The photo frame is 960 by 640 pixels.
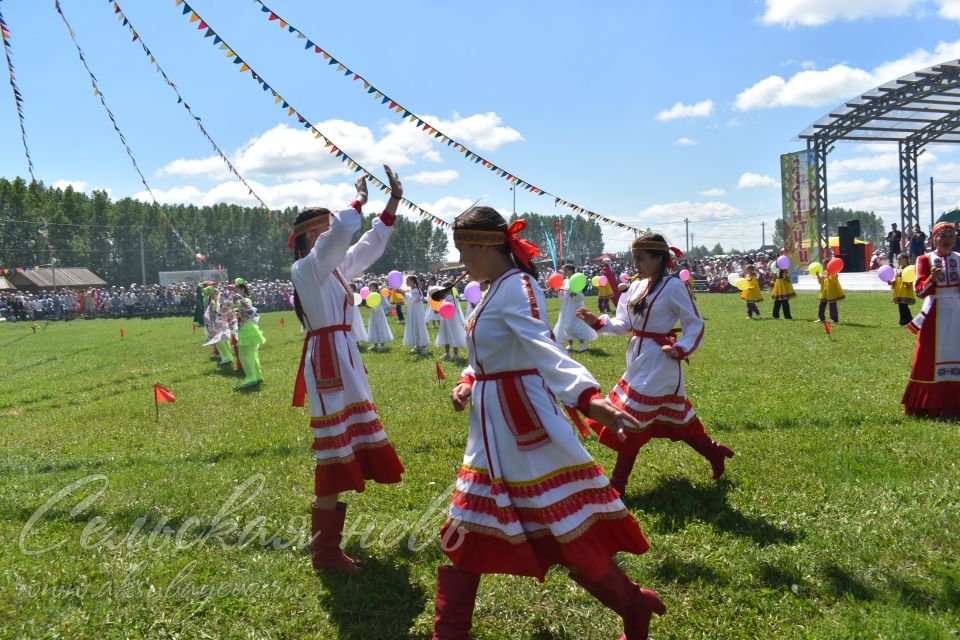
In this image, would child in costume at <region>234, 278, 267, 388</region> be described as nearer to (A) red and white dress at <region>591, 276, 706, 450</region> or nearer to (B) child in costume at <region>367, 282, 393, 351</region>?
(B) child in costume at <region>367, 282, 393, 351</region>

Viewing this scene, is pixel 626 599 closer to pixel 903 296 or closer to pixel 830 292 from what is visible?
pixel 903 296

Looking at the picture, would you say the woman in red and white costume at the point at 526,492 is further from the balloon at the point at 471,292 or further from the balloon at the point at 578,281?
the balloon at the point at 578,281

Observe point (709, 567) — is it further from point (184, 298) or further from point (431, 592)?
point (184, 298)

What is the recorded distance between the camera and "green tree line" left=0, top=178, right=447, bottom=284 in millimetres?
48938

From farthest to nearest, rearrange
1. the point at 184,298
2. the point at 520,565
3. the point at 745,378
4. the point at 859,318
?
the point at 184,298 < the point at 859,318 < the point at 745,378 < the point at 520,565

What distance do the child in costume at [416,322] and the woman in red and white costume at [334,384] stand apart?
11392 millimetres

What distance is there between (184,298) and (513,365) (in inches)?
2003

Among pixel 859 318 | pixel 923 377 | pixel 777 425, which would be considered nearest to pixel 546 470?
pixel 777 425

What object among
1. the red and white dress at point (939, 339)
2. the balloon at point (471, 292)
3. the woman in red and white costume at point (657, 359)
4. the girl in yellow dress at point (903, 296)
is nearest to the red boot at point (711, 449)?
the woman in red and white costume at point (657, 359)

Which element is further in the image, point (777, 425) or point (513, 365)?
point (777, 425)

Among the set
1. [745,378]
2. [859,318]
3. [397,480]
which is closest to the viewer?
[397,480]

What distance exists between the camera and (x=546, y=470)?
9.59ft

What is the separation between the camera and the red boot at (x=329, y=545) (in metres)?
4.22

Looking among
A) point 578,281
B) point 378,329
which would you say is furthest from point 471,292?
point 378,329
